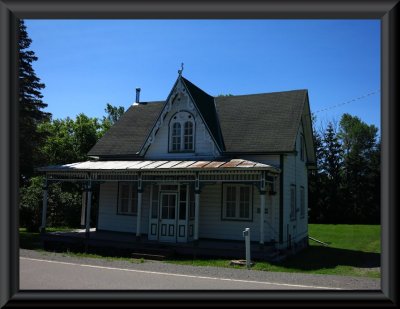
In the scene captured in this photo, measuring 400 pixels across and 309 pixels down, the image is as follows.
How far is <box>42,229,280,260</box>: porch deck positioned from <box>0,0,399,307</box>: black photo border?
38.6 feet

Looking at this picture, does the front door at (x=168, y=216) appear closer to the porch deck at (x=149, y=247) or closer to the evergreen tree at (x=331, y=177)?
the porch deck at (x=149, y=247)

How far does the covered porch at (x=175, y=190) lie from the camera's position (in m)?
→ 16.1

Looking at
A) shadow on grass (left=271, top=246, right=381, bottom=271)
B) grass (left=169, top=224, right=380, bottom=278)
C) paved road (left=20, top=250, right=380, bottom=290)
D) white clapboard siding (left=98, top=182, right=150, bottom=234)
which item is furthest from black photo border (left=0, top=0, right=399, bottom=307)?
white clapboard siding (left=98, top=182, right=150, bottom=234)

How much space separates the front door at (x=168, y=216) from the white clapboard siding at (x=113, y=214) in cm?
164

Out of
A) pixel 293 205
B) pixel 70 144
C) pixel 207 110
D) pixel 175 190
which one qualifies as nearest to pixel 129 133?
pixel 207 110

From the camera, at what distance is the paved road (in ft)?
30.2

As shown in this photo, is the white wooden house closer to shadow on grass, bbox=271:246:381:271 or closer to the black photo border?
shadow on grass, bbox=271:246:381:271

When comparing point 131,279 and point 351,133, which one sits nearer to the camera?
point 131,279
